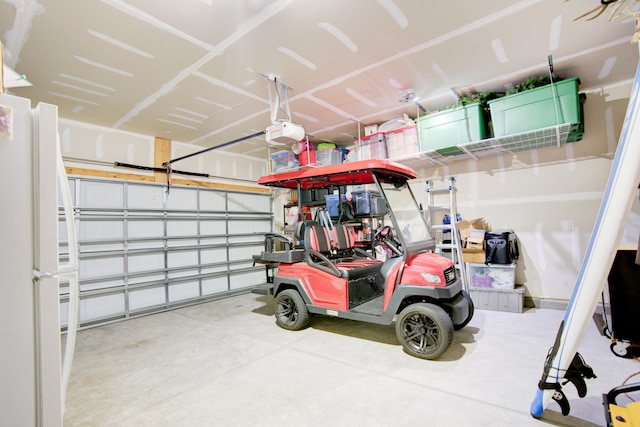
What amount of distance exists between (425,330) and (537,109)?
3.04 meters

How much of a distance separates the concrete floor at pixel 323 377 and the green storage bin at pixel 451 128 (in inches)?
98.9

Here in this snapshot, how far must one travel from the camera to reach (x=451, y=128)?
417 cm

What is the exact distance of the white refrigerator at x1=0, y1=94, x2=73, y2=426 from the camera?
0.93 meters

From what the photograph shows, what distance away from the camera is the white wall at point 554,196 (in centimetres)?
399

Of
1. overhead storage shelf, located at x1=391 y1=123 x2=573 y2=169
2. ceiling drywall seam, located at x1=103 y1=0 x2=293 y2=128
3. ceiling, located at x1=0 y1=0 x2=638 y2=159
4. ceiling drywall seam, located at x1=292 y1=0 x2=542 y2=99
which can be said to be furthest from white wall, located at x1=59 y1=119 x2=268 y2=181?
overhead storage shelf, located at x1=391 y1=123 x2=573 y2=169

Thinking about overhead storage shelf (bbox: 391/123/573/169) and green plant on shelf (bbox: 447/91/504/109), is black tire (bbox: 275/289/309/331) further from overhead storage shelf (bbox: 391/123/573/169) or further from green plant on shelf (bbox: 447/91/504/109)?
green plant on shelf (bbox: 447/91/504/109)

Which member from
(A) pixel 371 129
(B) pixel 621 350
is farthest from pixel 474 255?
(A) pixel 371 129

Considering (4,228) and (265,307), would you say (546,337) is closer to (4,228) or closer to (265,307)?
(265,307)

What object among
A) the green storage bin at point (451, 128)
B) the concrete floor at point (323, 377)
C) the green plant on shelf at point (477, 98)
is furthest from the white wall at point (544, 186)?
the green plant on shelf at point (477, 98)

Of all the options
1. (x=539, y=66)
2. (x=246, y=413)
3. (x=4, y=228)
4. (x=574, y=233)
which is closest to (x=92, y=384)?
(x=246, y=413)

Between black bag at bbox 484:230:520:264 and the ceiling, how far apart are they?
2117 mm

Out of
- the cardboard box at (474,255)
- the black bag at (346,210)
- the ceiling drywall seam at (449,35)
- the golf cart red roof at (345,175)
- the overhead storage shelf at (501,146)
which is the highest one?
the ceiling drywall seam at (449,35)

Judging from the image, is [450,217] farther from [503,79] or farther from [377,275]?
[503,79]

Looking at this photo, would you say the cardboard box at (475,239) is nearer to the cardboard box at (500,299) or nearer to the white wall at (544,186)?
the white wall at (544,186)
